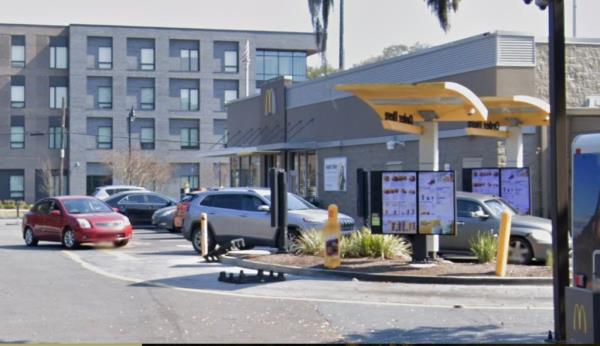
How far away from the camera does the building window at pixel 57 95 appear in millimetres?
70125

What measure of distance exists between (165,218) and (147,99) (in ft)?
131

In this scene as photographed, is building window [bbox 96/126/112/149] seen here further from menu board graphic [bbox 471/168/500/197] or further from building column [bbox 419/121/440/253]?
building column [bbox 419/121/440/253]

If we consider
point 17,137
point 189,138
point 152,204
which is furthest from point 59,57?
point 152,204

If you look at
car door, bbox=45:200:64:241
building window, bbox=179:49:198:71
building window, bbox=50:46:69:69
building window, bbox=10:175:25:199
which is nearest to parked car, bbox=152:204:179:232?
car door, bbox=45:200:64:241

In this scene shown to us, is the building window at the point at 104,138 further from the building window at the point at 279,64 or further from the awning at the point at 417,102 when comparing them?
the awning at the point at 417,102

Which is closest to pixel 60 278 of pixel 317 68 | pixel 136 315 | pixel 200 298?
pixel 200 298

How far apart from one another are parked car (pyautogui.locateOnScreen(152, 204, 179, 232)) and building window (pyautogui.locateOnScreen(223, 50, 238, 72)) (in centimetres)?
4053

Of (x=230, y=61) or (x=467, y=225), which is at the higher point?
(x=230, y=61)

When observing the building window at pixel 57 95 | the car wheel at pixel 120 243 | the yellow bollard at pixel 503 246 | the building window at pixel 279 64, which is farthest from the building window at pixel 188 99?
the yellow bollard at pixel 503 246

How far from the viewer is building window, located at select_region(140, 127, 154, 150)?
70625 mm

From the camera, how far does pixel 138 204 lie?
3588 cm

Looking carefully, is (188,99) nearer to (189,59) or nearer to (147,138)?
(189,59)

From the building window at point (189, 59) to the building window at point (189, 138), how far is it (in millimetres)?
4832

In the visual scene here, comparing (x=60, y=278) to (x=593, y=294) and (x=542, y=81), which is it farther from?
(x=542, y=81)
